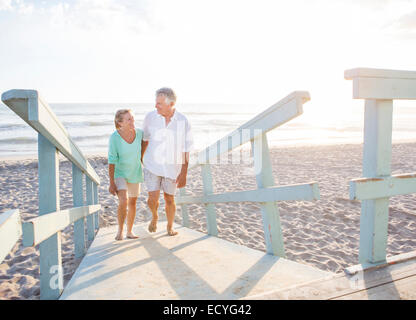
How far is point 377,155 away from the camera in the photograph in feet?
5.64

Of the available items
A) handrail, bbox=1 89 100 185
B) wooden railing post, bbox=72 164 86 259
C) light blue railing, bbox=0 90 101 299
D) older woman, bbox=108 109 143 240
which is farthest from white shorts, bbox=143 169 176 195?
handrail, bbox=1 89 100 185

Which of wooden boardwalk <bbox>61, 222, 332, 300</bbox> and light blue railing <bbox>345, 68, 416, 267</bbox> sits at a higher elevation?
light blue railing <bbox>345, 68, 416, 267</bbox>

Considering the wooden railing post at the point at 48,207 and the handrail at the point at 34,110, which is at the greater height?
the handrail at the point at 34,110

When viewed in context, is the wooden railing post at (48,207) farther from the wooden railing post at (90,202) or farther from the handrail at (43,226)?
the wooden railing post at (90,202)

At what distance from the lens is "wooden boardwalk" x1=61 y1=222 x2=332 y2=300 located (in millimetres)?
1896

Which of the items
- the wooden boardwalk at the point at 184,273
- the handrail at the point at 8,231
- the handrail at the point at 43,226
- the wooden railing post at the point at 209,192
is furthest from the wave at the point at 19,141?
the handrail at the point at 8,231

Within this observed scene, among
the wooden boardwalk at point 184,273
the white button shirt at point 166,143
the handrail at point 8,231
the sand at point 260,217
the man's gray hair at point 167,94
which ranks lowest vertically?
the sand at point 260,217

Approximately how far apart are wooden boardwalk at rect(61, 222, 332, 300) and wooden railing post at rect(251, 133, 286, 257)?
0.31 feet

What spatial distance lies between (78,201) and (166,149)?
3.20 feet

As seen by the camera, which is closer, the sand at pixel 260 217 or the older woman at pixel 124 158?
the older woman at pixel 124 158

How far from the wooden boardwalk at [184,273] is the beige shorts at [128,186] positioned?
0.78 metres

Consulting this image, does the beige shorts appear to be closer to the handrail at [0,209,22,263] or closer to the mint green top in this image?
the mint green top

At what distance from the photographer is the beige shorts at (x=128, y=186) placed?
11.7ft
